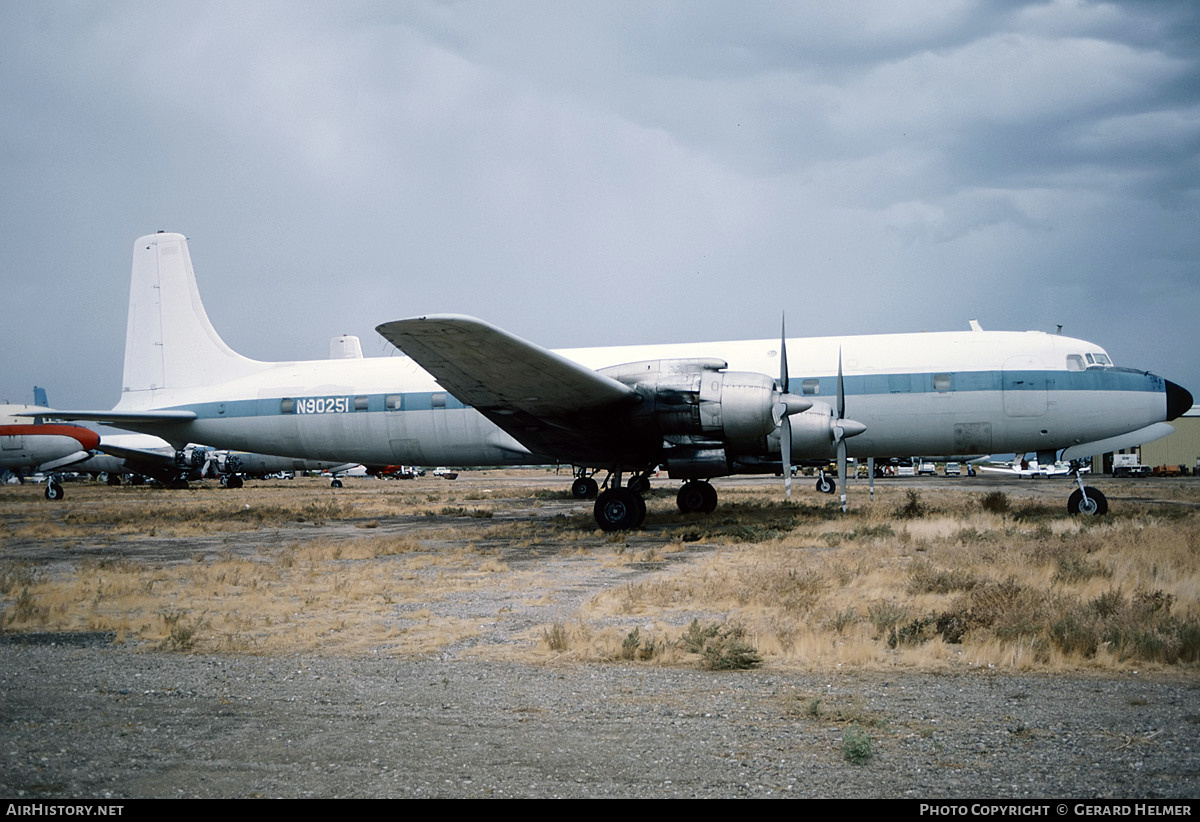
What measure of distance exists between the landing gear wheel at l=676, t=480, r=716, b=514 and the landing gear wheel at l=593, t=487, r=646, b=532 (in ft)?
13.0

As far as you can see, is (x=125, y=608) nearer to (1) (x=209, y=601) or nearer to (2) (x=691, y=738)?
(1) (x=209, y=601)

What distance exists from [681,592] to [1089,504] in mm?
12547

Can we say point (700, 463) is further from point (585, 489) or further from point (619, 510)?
point (585, 489)

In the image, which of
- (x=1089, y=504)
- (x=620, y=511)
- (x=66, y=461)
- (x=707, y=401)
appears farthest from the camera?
(x=66, y=461)

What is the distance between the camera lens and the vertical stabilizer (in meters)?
21.4

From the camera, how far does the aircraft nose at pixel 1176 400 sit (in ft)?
53.9

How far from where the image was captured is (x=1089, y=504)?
1664 cm

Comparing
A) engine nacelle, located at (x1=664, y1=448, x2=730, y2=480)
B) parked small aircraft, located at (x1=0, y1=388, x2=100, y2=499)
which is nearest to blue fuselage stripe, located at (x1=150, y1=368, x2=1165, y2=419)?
engine nacelle, located at (x1=664, y1=448, x2=730, y2=480)

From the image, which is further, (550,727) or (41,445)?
(41,445)

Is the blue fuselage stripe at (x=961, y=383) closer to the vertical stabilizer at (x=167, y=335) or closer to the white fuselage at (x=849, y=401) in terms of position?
the white fuselage at (x=849, y=401)

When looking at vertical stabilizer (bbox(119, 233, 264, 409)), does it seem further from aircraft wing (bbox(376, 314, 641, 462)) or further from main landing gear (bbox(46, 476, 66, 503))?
main landing gear (bbox(46, 476, 66, 503))

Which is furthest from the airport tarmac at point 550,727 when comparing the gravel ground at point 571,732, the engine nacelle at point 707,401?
the engine nacelle at point 707,401

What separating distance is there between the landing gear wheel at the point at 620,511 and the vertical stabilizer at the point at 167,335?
11.7m

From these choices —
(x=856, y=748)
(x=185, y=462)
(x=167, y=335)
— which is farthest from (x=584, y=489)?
(x=185, y=462)
